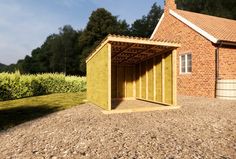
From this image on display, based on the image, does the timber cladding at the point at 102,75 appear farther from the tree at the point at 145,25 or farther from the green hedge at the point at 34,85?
the tree at the point at 145,25

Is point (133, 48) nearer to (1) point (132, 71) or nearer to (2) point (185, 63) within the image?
(1) point (132, 71)

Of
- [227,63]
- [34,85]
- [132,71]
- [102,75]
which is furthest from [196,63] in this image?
[34,85]

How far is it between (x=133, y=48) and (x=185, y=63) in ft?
19.5

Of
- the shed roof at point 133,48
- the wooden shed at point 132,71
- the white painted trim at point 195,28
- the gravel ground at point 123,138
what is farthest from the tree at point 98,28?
the gravel ground at point 123,138

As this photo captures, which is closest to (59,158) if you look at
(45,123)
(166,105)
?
(45,123)

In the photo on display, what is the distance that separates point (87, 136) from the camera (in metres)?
4.64

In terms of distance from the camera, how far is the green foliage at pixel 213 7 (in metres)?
30.1

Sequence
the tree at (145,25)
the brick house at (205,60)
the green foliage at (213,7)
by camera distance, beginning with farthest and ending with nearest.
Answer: the tree at (145,25)
the green foliage at (213,7)
the brick house at (205,60)

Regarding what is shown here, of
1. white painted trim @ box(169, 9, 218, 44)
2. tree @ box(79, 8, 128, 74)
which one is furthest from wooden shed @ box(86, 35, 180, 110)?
tree @ box(79, 8, 128, 74)

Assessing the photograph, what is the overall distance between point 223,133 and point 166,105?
425 centimetres

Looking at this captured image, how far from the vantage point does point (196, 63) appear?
1297 centimetres

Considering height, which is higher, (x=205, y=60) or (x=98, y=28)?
(x=98, y=28)

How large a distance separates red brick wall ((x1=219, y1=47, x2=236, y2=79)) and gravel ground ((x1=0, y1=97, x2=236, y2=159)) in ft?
20.5

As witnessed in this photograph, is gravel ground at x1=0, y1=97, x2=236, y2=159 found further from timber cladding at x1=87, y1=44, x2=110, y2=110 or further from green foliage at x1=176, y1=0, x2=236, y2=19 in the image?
green foliage at x1=176, y1=0, x2=236, y2=19
